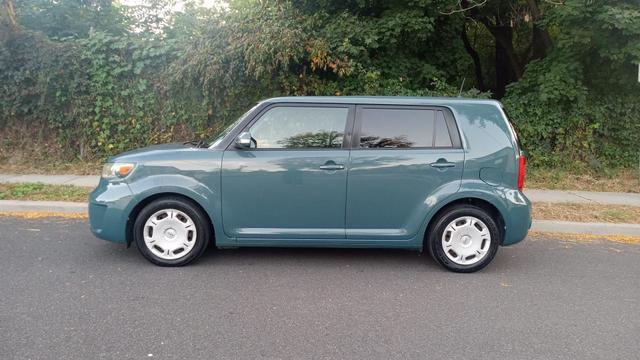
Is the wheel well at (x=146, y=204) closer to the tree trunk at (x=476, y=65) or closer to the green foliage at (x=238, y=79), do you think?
the green foliage at (x=238, y=79)

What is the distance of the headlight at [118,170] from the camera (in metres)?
4.64

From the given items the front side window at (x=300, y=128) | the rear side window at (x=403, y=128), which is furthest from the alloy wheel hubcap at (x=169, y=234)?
the rear side window at (x=403, y=128)

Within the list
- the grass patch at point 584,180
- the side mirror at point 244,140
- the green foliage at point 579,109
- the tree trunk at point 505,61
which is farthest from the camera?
the tree trunk at point 505,61

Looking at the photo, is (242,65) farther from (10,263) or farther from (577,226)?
(577,226)

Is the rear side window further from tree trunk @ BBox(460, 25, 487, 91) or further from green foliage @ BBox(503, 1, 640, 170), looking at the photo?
tree trunk @ BBox(460, 25, 487, 91)

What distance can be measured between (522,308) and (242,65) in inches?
262

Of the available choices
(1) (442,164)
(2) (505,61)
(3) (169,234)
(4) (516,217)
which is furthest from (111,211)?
(2) (505,61)

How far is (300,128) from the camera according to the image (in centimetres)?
471

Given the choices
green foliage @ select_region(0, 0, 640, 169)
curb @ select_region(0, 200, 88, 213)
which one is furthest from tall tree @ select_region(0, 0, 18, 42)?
curb @ select_region(0, 200, 88, 213)

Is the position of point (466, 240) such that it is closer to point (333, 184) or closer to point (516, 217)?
point (516, 217)

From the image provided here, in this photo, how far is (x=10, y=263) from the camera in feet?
15.4

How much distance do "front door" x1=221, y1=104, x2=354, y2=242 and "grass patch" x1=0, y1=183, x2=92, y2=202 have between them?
12.0 ft

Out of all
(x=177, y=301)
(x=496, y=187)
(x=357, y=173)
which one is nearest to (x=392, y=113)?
(x=357, y=173)

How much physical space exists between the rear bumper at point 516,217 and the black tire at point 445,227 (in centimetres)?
11
